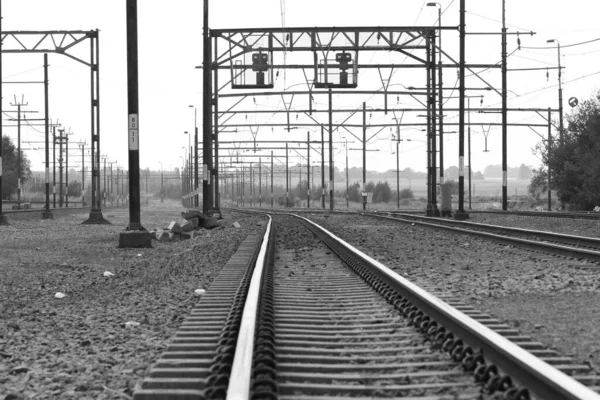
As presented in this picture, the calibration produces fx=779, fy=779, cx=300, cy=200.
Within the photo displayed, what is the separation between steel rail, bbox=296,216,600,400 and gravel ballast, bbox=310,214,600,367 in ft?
2.14

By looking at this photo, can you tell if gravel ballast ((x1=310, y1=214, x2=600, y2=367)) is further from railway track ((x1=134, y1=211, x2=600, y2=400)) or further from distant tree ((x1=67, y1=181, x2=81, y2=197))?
distant tree ((x1=67, y1=181, x2=81, y2=197))

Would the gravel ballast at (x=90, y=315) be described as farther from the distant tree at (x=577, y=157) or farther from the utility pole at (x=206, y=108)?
the distant tree at (x=577, y=157)

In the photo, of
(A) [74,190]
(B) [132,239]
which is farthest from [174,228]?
(A) [74,190]

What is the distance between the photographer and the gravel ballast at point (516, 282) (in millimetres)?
6410

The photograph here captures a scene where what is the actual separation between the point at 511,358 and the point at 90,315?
4.82m

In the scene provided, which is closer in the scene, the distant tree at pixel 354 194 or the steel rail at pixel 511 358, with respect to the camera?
the steel rail at pixel 511 358

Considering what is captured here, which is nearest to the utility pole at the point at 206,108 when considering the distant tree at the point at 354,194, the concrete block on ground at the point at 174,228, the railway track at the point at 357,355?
the concrete block on ground at the point at 174,228

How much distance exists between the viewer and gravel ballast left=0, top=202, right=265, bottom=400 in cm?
508

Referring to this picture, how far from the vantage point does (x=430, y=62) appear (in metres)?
32.4

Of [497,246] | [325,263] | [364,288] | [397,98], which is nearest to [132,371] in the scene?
[364,288]

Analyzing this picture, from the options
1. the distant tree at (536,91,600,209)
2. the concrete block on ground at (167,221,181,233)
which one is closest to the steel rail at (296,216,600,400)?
the concrete block on ground at (167,221,181,233)

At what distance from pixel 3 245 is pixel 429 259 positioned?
37.7 feet

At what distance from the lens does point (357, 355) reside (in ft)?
18.2

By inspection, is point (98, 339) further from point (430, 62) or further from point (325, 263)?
point (430, 62)
